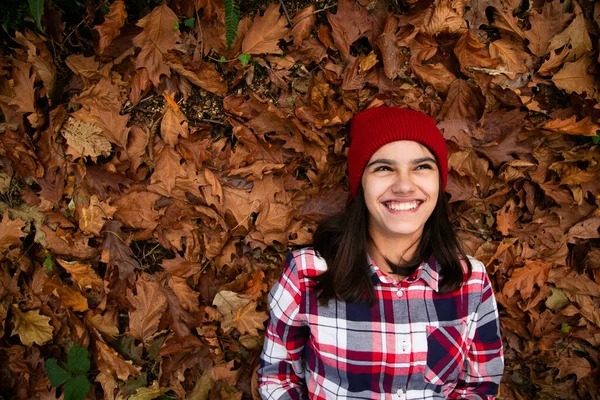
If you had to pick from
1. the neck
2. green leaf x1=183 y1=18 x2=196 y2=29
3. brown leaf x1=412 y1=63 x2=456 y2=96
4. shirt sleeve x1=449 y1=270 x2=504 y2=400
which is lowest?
shirt sleeve x1=449 y1=270 x2=504 y2=400

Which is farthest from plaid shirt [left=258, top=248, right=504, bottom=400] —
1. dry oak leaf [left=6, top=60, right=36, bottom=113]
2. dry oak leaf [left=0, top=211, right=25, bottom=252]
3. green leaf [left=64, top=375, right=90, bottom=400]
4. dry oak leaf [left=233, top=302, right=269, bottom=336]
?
dry oak leaf [left=6, top=60, right=36, bottom=113]

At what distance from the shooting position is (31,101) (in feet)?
6.79

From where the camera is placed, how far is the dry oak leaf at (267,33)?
212 centimetres

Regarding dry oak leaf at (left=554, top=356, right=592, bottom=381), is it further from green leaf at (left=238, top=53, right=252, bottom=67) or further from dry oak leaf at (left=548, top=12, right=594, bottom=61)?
green leaf at (left=238, top=53, right=252, bottom=67)

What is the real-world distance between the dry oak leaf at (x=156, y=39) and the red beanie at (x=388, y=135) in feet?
3.40

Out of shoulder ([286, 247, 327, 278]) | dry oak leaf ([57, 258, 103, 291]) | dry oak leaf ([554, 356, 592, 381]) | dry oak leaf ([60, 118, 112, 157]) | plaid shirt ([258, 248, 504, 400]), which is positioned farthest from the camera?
dry oak leaf ([554, 356, 592, 381])

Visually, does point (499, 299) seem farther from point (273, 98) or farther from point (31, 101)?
point (31, 101)

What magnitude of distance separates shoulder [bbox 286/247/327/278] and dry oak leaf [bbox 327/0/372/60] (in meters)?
1.05

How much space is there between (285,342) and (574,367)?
6.11 feet

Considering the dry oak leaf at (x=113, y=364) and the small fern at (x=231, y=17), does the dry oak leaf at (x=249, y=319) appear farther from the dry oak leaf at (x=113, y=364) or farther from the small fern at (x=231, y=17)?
the small fern at (x=231, y=17)

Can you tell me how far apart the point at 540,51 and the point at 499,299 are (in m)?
1.41

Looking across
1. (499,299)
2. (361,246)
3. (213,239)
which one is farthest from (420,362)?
(213,239)

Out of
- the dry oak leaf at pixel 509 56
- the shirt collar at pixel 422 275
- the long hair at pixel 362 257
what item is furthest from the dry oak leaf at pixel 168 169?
the dry oak leaf at pixel 509 56

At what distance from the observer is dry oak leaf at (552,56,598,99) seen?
225 cm
